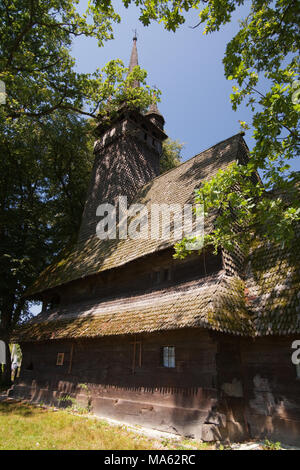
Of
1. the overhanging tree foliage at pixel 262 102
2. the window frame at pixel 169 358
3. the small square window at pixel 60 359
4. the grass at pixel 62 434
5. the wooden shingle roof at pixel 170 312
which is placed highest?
the overhanging tree foliage at pixel 262 102

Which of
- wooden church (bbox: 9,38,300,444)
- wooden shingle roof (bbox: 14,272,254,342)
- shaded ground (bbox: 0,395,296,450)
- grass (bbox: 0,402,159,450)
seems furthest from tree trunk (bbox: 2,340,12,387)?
shaded ground (bbox: 0,395,296,450)

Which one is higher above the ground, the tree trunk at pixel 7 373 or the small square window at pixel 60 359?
the small square window at pixel 60 359

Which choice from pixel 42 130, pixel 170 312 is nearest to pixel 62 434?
pixel 170 312

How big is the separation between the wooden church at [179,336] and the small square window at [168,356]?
45 millimetres

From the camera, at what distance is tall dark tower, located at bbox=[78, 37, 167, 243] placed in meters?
18.3

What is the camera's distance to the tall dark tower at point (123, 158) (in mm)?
18253

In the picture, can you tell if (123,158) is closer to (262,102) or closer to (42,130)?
(42,130)

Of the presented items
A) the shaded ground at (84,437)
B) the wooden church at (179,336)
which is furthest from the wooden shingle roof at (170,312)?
the shaded ground at (84,437)

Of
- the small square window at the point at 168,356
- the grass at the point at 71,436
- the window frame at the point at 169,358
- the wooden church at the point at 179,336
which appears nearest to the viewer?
the grass at the point at 71,436

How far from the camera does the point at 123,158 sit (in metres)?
18.8

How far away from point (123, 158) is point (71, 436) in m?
15.5

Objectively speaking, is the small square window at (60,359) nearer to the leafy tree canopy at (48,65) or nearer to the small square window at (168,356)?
the small square window at (168,356)

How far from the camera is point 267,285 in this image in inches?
333
